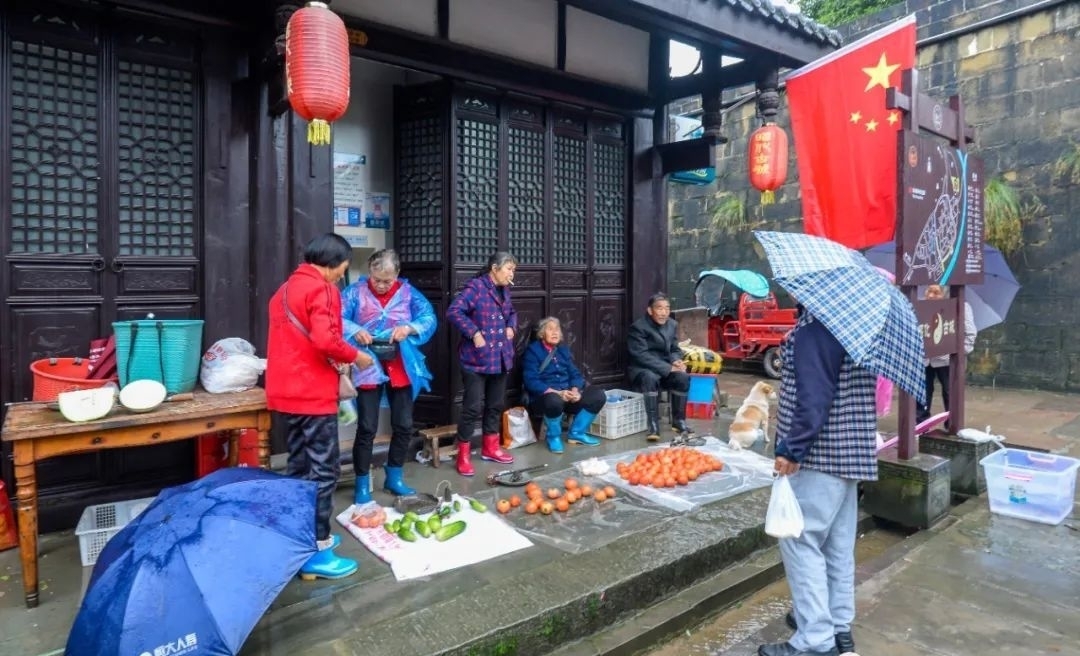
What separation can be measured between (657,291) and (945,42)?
799 cm

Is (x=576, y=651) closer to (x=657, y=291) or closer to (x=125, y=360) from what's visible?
(x=125, y=360)

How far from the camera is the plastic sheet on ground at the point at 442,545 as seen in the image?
→ 3.86 metres

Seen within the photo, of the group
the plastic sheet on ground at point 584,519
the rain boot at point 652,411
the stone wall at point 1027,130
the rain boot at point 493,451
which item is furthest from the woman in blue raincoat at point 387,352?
the stone wall at point 1027,130

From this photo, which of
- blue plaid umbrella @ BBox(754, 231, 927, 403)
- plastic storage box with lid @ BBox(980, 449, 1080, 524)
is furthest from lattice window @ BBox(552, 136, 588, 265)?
plastic storage box with lid @ BBox(980, 449, 1080, 524)

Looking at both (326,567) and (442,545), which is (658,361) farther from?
(326,567)

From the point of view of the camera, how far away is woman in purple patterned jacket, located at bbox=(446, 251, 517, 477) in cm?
575

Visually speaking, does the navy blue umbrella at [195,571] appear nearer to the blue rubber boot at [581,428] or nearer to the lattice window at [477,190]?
the lattice window at [477,190]

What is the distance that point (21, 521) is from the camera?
334cm

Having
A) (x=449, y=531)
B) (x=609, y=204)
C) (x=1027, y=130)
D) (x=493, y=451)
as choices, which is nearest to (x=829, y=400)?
(x=449, y=531)

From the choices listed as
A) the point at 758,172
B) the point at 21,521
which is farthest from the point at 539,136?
the point at 21,521

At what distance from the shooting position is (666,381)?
7410 mm

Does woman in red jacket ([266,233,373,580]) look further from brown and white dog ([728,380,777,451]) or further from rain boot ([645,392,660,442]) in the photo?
brown and white dog ([728,380,777,451])

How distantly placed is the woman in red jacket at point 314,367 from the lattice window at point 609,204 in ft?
14.6

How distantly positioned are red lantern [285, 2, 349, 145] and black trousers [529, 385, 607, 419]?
10.9 feet
